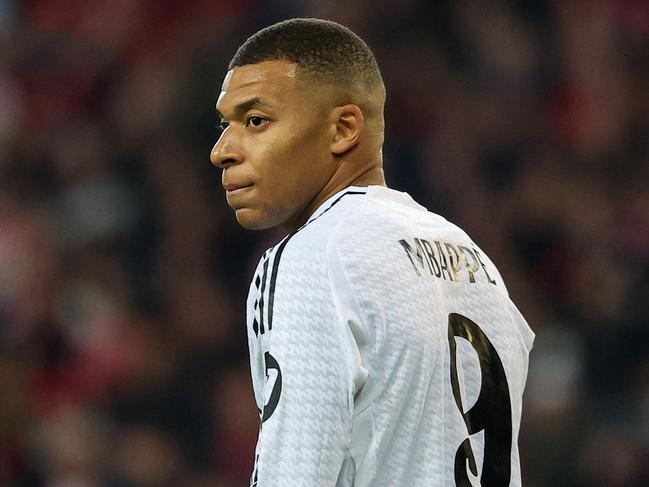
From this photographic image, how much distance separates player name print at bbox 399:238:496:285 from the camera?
2.23 metres

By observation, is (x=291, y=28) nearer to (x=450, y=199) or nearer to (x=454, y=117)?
(x=450, y=199)

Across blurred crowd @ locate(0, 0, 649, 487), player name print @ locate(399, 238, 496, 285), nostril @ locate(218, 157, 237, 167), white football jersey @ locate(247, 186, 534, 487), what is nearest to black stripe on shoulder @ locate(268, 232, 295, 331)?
white football jersey @ locate(247, 186, 534, 487)

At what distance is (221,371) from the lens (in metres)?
6.09

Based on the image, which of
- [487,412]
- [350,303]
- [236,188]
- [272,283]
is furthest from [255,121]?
[487,412]

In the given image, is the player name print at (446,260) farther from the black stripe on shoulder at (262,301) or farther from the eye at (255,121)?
the eye at (255,121)

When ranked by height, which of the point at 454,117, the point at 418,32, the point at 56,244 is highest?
the point at 418,32

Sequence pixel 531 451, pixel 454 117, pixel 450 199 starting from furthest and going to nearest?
pixel 454 117, pixel 450 199, pixel 531 451

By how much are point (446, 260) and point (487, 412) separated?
0.29 m

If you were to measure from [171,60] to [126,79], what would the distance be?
0.28 m

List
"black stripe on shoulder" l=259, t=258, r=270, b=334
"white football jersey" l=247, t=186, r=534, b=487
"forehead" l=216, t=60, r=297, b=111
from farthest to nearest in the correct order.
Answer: "forehead" l=216, t=60, r=297, b=111
"black stripe on shoulder" l=259, t=258, r=270, b=334
"white football jersey" l=247, t=186, r=534, b=487

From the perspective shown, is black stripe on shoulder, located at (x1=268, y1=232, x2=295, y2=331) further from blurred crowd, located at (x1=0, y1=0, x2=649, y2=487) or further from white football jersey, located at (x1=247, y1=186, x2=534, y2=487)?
blurred crowd, located at (x1=0, y1=0, x2=649, y2=487)

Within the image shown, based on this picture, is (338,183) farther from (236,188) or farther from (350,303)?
(350,303)

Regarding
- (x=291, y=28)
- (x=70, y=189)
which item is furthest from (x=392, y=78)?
(x=291, y=28)

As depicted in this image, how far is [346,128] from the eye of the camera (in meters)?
2.46
